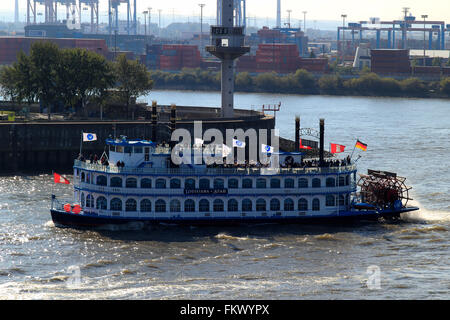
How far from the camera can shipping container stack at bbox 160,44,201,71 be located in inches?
7598

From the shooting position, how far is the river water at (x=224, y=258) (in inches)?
1391

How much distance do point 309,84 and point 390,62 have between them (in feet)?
64.6

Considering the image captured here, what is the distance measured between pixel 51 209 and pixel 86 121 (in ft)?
90.3

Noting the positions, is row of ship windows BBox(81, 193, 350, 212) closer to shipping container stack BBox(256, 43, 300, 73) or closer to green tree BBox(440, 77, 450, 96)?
green tree BBox(440, 77, 450, 96)

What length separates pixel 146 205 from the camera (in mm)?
44906

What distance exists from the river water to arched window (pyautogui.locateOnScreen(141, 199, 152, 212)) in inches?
40.8

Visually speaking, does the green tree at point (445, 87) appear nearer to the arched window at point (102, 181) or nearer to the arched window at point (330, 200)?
the arched window at point (330, 200)

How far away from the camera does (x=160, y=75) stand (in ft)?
575

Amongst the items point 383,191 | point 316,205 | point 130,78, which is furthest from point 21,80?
point 383,191

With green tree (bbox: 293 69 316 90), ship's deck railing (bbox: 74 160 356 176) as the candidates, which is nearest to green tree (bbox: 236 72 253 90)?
green tree (bbox: 293 69 316 90)

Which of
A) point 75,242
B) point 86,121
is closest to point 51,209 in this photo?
point 75,242

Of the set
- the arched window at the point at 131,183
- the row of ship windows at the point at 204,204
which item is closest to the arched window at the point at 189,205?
the row of ship windows at the point at 204,204
